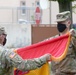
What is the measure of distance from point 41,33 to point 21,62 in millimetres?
18692

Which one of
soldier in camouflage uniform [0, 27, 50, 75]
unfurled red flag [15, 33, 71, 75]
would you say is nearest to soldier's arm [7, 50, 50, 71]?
soldier in camouflage uniform [0, 27, 50, 75]

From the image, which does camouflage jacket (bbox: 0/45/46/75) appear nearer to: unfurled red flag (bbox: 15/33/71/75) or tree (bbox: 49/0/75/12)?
unfurled red flag (bbox: 15/33/71/75)

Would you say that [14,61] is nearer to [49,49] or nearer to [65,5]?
[49,49]

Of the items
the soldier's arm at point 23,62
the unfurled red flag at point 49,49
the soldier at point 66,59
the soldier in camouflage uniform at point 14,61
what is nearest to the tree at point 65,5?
the soldier at point 66,59

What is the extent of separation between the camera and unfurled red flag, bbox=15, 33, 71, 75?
213 inches

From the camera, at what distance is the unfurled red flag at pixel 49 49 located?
542cm

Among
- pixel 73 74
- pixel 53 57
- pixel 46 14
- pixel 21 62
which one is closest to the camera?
pixel 21 62

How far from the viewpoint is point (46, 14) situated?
33.4 m

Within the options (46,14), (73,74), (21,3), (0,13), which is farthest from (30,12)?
(73,74)

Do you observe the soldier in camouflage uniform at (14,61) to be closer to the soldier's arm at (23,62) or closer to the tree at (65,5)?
the soldier's arm at (23,62)

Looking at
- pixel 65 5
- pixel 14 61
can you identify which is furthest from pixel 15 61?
pixel 65 5

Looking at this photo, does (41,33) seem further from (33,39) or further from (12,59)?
(12,59)

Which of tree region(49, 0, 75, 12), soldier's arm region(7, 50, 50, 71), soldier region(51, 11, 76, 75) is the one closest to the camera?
soldier's arm region(7, 50, 50, 71)

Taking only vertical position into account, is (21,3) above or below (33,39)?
above
